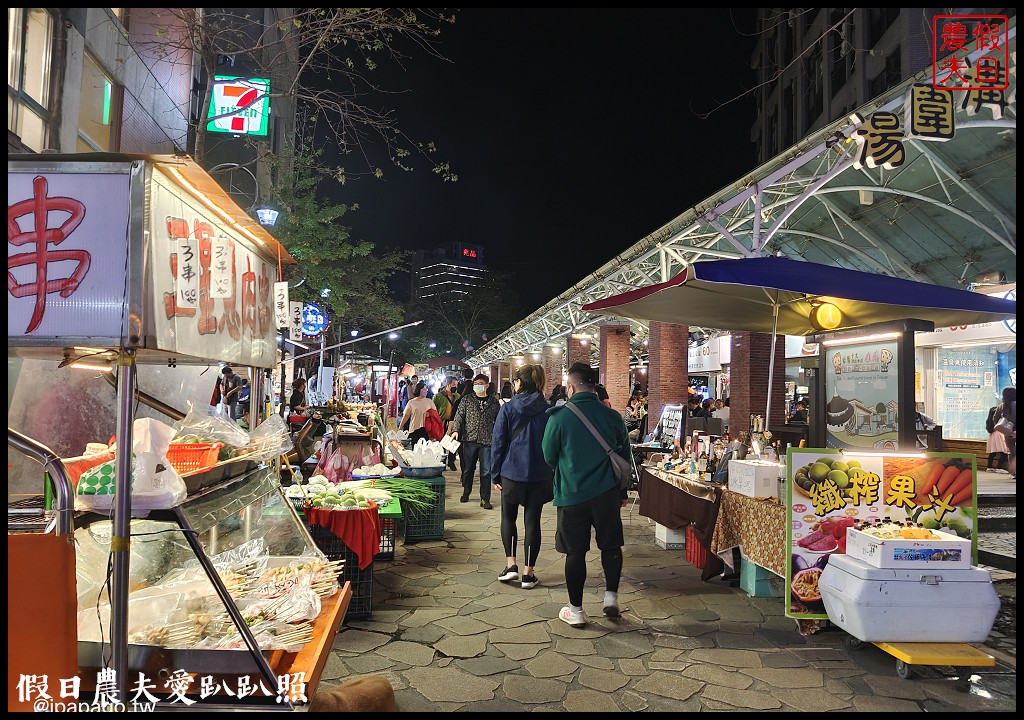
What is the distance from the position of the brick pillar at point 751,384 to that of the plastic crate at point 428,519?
810cm

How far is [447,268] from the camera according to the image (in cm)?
16650

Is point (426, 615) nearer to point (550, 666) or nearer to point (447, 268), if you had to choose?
point (550, 666)

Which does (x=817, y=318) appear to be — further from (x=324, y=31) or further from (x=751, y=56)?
(x=751, y=56)

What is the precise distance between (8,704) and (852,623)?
4.89 metres

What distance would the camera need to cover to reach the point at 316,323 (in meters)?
21.9

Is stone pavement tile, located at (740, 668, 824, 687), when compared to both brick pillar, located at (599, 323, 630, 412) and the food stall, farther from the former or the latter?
brick pillar, located at (599, 323, 630, 412)

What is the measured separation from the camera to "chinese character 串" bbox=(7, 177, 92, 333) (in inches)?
96.1

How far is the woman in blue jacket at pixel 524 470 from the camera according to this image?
20.8ft

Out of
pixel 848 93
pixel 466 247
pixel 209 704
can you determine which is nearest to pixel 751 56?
pixel 848 93

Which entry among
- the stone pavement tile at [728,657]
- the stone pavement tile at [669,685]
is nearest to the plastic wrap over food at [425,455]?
the stone pavement tile at [728,657]

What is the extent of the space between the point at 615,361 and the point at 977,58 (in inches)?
520

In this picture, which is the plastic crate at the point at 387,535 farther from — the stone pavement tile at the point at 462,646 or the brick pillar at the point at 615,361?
the brick pillar at the point at 615,361

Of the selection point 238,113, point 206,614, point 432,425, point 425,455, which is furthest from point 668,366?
point 206,614

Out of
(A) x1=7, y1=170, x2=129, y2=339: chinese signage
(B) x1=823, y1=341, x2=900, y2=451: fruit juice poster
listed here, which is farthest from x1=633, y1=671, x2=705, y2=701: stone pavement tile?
(A) x1=7, y1=170, x2=129, y2=339: chinese signage
